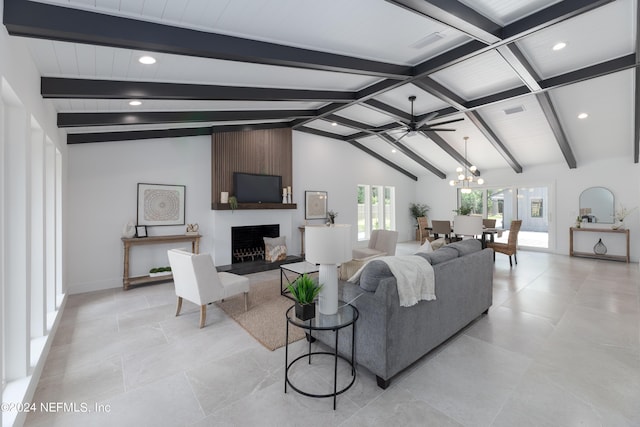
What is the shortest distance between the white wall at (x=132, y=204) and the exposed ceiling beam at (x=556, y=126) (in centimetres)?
503

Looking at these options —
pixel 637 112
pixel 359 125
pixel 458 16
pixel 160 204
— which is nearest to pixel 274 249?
pixel 160 204

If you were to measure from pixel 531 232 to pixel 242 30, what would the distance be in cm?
971

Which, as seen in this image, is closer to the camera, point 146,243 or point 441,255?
point 441,255

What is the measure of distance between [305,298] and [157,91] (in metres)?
2.77

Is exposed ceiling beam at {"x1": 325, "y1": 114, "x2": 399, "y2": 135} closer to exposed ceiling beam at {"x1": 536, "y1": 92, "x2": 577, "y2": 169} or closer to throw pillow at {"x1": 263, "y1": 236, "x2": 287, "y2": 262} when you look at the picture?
exposed ceiling beam at {"x1": 536, "y1": 92, "x2": 577, "y2": 169}

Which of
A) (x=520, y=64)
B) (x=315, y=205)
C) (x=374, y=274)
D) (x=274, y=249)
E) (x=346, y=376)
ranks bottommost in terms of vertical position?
(x=346, y=376)

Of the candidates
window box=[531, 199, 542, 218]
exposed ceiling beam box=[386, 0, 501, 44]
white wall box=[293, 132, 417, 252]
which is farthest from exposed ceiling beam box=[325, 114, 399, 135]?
window box=[531, 199, 542, 218]

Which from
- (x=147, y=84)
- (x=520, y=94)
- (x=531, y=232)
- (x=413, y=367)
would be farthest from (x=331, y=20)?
(x=531, y=232)

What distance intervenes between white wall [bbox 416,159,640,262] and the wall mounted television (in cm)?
693

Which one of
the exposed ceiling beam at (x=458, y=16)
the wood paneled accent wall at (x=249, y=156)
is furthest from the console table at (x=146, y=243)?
the exposed ceiling beam at (x=458, y=16)

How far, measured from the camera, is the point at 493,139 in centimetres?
688

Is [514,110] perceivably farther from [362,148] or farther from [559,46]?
[362,148]

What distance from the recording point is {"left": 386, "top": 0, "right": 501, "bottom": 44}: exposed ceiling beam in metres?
2.25

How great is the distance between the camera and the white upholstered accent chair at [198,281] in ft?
10.7
